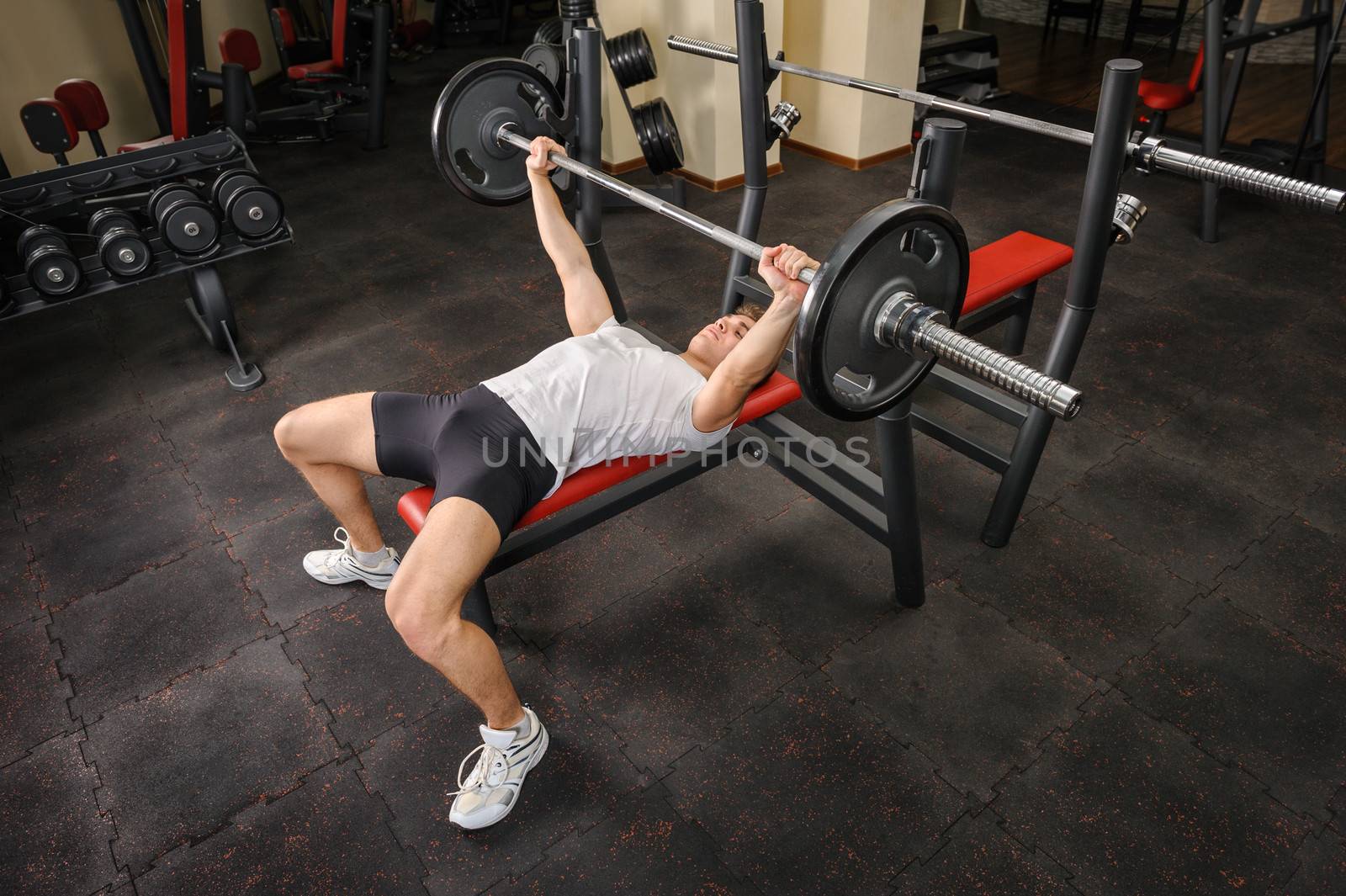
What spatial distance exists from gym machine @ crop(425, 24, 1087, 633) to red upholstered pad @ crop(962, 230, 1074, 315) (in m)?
0.69

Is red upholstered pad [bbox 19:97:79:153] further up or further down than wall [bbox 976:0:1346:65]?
further up

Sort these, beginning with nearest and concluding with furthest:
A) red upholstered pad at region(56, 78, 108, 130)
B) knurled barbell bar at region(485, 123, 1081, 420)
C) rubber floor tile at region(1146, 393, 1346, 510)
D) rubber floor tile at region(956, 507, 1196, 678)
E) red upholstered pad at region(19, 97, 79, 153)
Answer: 1. knurled barbell bar at region(485, 123, 1081, 420)
2. rubber floor tile at region(956, 507, 1196, 678)
3. rubber floor tile at region(1146, 393, 1346, 510)
4. red upholstered pad at region(19, 97, 79, 153)
5. red upholstered pad at region(56, 78, 108, 130)

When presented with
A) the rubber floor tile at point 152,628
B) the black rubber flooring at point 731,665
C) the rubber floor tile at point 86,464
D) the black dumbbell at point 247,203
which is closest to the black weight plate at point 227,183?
the black dumbbell at point 247,203

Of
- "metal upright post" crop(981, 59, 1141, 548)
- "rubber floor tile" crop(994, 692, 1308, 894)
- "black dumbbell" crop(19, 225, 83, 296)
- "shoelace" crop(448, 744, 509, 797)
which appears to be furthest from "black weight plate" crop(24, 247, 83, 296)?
"rubber floor tile" crop(994, 692, 1308, 894)

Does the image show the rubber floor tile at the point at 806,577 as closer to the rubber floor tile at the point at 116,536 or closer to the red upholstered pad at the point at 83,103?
the rubber floor tile at the point at 116,536

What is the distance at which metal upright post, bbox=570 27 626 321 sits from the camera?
93.6 inches

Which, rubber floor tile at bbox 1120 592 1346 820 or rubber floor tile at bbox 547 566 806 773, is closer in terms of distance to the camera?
rubber floor tile at bbox 1120 592 1346 820

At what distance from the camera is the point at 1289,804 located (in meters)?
1.57

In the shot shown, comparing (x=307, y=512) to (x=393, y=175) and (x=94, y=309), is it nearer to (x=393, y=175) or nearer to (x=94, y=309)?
(x=94, y=309)

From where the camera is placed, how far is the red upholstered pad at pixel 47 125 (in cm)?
340

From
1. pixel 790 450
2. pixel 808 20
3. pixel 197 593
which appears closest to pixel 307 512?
pixel 197 593

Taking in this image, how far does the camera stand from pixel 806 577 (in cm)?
212

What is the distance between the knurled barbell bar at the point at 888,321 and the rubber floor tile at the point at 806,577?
0.65 meters

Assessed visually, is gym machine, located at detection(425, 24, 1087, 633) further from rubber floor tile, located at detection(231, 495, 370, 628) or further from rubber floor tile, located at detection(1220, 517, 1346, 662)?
rubber floor tile, located at detection(1220, 517, 1346, 662)
